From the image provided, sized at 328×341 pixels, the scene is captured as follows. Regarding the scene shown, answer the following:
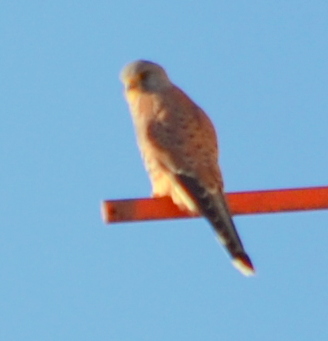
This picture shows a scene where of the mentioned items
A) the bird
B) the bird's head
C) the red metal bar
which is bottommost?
the red metal bar

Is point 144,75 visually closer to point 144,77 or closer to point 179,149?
point 144,77

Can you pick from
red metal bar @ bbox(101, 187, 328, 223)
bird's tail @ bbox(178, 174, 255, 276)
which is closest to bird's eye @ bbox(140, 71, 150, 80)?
bird's tail @ bbox(178, 174, 255, 276)

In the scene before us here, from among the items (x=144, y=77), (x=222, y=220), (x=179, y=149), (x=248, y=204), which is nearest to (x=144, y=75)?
(x=144, y=77)

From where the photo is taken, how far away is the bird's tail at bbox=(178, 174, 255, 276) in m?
3.54

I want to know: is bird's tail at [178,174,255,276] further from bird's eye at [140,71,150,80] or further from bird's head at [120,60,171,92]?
bird's eye at [140,71,150,80]

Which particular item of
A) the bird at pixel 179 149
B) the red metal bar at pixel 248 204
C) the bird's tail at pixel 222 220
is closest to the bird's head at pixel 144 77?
the bird at pixel 179 149

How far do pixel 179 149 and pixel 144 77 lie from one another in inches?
41.1

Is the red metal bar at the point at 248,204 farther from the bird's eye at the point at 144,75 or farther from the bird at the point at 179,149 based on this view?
the bird's eye at the point at 144,75

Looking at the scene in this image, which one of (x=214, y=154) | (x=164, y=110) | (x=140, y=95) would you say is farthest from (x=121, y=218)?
(x=140, y=95)

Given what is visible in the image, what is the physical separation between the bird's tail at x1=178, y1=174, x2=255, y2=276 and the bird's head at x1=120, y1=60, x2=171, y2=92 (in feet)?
4.01

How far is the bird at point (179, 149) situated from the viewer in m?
3.81

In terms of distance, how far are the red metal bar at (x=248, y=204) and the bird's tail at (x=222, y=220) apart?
0.61 metres

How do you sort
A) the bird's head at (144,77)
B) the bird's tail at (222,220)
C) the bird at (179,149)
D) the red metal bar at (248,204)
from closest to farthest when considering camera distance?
1. the red metal bar at (248,204)
2. the bird's tail at (222,220)
3. the bird at (179,149)
4. the bird's head at (144,77)

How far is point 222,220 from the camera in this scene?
380 cm
